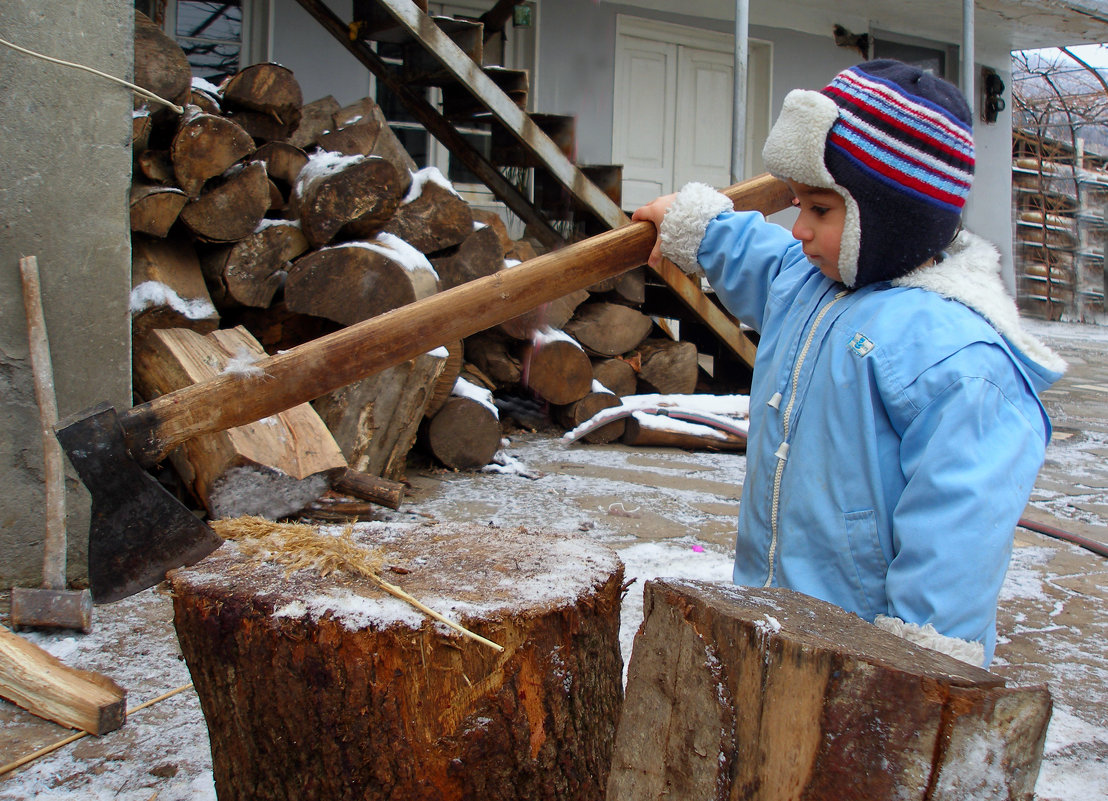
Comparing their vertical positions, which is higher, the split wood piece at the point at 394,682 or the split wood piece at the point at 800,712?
the split wood piece at the point at 800,712

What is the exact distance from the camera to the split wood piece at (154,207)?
3441mm

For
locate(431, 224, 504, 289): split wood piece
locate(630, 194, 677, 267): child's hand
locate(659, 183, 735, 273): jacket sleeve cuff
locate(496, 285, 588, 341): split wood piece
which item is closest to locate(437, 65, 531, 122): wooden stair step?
locate(431, 224, 504, 289): split wood piece

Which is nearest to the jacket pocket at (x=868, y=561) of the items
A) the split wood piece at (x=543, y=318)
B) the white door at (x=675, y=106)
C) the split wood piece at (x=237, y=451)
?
the split wood piece at (x=237, y=451)

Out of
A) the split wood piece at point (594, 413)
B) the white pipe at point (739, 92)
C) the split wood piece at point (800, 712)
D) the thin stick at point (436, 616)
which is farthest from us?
the white pipe at point (739, 92)

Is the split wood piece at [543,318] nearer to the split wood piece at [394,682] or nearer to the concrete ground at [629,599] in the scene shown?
the concrete ground at [629,599]

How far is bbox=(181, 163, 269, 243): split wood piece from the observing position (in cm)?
366

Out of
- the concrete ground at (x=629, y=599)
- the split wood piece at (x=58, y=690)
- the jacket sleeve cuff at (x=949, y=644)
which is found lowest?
the concrete ground at (x=629, y=599)

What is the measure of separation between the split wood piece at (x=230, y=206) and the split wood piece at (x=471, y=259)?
1.17 metres

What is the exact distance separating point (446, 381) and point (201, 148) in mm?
1669

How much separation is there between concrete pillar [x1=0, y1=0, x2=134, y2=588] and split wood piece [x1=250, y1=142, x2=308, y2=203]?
1359mm

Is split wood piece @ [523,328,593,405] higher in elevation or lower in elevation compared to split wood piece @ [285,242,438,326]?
lower

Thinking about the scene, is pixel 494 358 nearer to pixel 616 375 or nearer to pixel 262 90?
pixel 616 375

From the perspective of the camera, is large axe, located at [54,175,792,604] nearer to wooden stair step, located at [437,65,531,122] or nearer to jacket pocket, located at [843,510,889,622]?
jacket pocket, located at [843,510,889,622]

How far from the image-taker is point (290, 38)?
7070 mm
